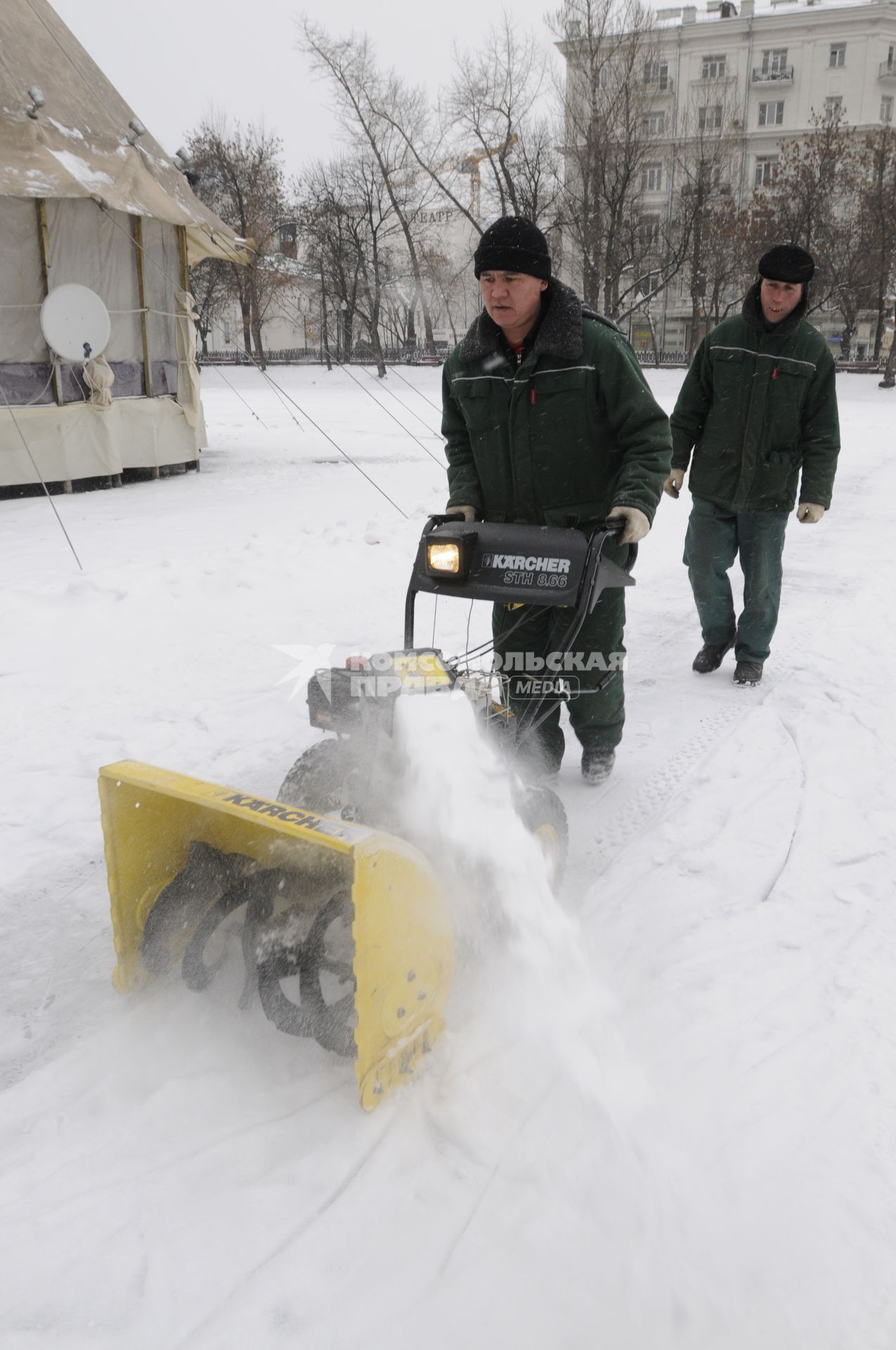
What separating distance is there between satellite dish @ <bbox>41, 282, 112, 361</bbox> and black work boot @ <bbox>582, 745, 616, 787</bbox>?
8.75 metres

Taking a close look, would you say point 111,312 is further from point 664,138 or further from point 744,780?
point 664,138

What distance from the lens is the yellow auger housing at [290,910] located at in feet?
6.67

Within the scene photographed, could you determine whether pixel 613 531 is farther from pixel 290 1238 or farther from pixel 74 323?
pixel 74 323

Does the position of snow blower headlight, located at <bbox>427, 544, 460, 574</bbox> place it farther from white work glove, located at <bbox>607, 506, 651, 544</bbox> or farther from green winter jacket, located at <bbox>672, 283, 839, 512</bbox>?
green winter jacket, located at <bbox>672, 283, 839, 512</bbox>

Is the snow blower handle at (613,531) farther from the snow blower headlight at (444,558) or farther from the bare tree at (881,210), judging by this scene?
the bare tree at (881,210)

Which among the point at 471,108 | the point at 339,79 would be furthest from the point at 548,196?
the point at 339,79

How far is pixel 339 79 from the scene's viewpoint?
63.7 ft

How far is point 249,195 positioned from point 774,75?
1099 inches

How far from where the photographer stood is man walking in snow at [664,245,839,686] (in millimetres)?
4582

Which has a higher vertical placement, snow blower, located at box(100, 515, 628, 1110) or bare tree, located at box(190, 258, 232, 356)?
bare tree, located at box(190, 258, 232, 356)

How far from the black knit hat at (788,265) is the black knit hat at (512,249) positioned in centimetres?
180

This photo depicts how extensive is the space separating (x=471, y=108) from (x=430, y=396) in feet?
25.5

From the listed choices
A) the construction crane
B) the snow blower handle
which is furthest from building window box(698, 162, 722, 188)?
the snow blower handle

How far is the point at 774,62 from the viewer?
48.8 m
